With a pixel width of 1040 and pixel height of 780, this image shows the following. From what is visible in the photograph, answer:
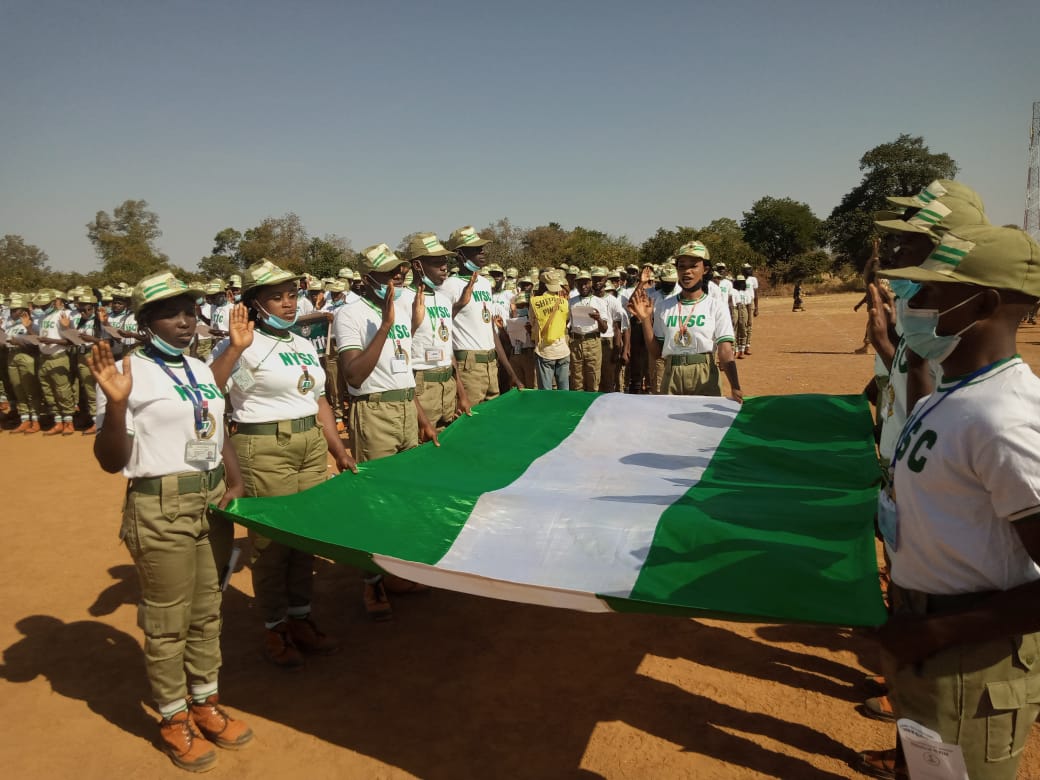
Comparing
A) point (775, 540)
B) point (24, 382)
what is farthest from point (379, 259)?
point (24, 382)

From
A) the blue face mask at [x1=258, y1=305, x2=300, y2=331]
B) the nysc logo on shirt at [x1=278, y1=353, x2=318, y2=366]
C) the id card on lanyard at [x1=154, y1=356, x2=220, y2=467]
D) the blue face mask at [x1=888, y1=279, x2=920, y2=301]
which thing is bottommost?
the id card on lanyard at [x1=154, y1=356, x2=220, y2=467]

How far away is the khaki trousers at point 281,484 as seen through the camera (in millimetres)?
4148

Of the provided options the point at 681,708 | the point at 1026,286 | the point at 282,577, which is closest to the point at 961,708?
the point at 1026,286

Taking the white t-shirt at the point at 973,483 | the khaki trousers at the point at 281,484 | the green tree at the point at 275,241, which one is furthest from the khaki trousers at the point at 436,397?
the green tree at the point at 275,241

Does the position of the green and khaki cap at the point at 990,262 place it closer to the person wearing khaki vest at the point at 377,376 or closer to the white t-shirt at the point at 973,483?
the white t-shirt at the point at 973,483

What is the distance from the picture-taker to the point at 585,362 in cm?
1127

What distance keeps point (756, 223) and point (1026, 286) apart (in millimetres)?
57346

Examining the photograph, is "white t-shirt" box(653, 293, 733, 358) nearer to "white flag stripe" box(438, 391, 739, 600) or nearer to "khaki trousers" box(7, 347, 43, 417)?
"white flag stripe" box(438, 391, 739, 600)

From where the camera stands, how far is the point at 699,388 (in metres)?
6.40

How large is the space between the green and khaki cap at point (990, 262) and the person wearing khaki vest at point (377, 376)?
11.8 feet

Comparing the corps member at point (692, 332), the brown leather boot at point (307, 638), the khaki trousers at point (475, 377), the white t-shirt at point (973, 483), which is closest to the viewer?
the white t-shirt at point (973, 483)

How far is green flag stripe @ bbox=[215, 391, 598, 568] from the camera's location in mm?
3449

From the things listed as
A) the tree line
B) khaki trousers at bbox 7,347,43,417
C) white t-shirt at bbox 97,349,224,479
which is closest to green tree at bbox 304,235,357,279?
the tree line

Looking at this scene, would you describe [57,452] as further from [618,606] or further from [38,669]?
[618,606]
